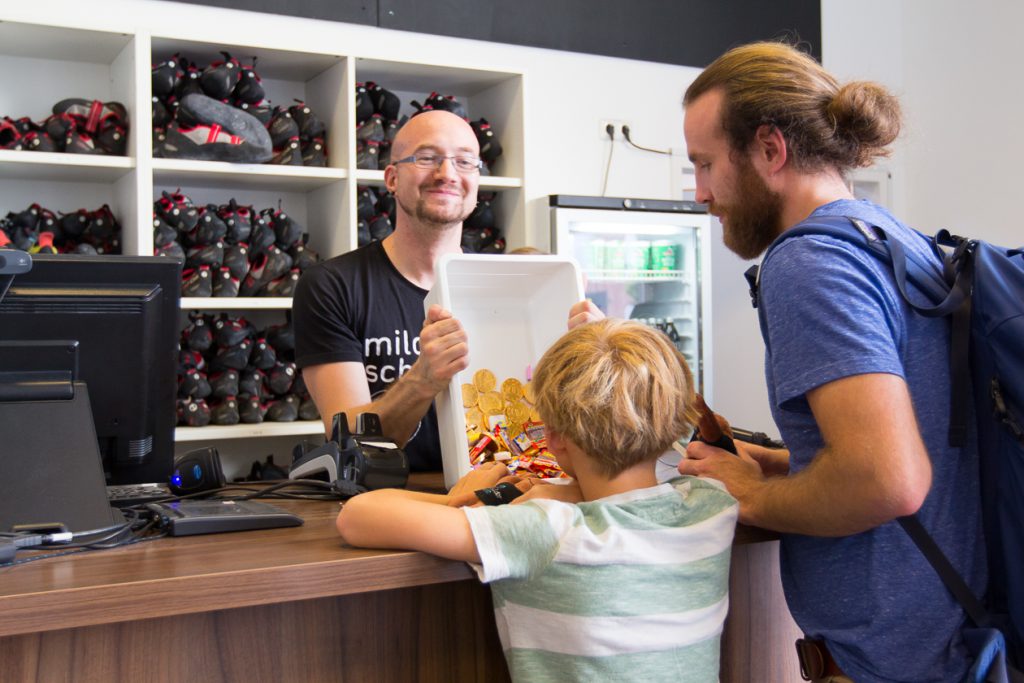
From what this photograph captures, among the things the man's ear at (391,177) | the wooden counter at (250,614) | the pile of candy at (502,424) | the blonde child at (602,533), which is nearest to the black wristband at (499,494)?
the blonde child at (602,533)

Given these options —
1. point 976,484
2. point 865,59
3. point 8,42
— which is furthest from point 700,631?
point 865,59

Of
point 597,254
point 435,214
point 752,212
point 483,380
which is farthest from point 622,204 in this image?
point 752,212

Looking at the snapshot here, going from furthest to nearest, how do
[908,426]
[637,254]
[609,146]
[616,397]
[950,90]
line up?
[950,90] → [609,146] → [637,254] → [616,397] → [908,426]

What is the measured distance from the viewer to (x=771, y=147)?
1.47 meters

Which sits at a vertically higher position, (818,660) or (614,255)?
(614,255)

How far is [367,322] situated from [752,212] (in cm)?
119

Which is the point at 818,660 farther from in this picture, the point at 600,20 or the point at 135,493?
the point at 600,20

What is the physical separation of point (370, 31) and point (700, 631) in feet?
12.1

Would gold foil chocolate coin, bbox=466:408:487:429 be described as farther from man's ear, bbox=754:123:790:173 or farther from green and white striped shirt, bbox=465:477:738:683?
man's ear, bbox=754:123:790:173

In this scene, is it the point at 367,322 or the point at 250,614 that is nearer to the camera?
the point at 250,614

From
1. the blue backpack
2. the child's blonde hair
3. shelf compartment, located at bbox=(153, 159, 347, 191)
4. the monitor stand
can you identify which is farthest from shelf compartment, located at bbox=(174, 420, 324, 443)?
the blue backpack

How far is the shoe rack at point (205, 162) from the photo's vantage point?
3.63 meters

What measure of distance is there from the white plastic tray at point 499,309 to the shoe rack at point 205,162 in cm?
202

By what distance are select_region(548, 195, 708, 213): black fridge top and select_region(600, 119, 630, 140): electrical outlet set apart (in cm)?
56
